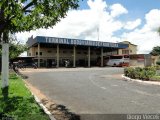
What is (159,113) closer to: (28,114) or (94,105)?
(94,105)

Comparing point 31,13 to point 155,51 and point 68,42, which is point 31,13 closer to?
point 68,42

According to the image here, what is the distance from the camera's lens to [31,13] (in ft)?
42.5

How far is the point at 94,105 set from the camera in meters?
12.8

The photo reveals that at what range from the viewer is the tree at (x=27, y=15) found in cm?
1119

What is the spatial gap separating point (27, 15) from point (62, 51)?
209 feet

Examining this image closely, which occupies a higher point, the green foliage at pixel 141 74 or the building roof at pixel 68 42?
the building roof at pixel 68 42

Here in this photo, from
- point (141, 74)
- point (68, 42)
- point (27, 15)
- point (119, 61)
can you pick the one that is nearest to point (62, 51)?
point (68, 42)

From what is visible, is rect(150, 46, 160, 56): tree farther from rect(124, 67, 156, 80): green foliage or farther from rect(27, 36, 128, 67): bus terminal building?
rect(124, 67, 156, 80): green foliage

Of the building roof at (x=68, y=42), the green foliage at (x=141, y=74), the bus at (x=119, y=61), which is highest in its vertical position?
the building roof at (x=68, y=42)

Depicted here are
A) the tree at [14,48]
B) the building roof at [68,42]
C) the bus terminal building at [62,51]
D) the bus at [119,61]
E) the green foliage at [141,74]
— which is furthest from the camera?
the bus at [119,61]

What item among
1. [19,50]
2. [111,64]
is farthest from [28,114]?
[111,64]

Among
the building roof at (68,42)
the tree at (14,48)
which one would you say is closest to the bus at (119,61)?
the building roof at (68,42)

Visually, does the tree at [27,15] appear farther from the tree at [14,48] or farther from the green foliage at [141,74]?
the tree at [14,48]

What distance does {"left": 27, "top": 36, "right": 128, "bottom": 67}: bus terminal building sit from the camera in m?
66.4
